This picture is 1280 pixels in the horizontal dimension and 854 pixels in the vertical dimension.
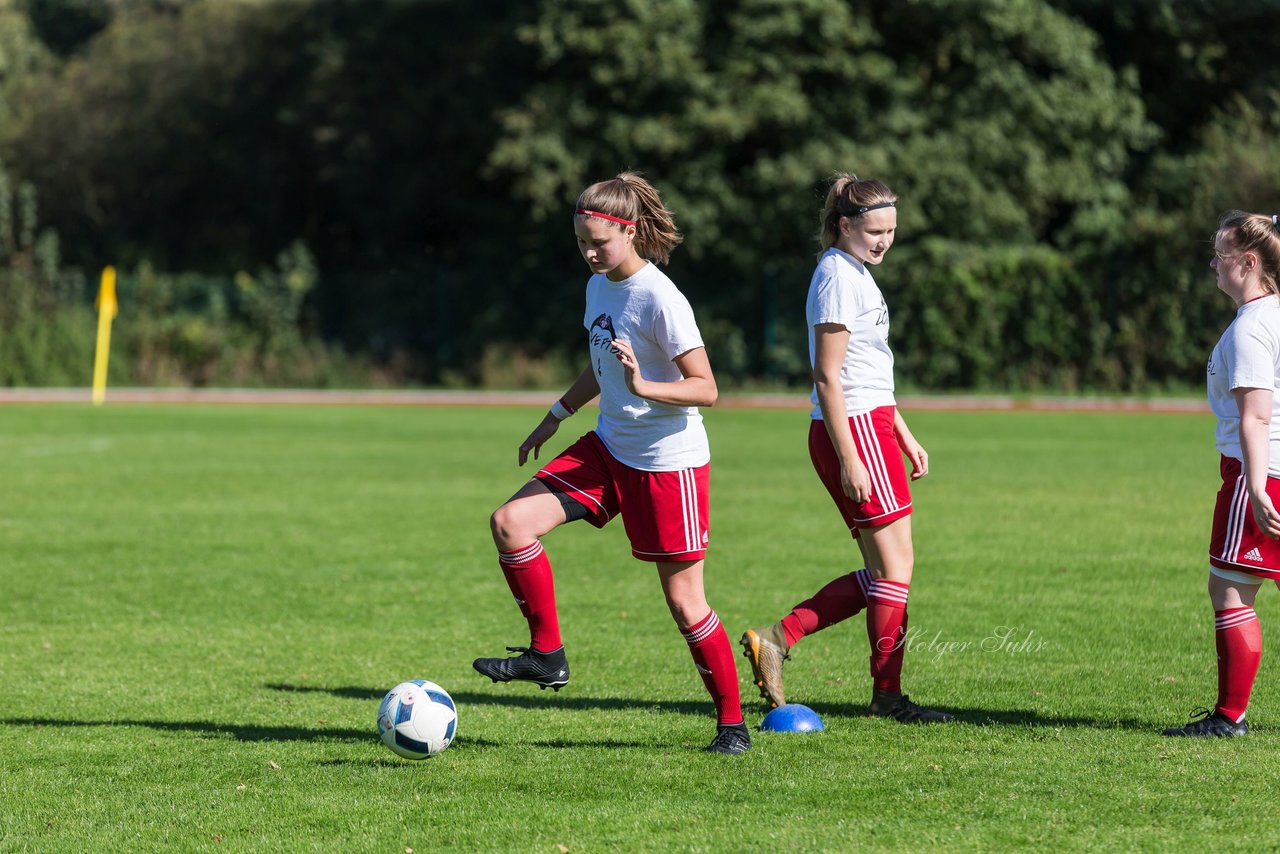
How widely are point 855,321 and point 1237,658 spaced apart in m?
1.84

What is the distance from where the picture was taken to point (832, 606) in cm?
639

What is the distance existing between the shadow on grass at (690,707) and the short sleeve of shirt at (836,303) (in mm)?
1604

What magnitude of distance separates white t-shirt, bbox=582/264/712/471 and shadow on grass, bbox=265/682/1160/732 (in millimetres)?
1296

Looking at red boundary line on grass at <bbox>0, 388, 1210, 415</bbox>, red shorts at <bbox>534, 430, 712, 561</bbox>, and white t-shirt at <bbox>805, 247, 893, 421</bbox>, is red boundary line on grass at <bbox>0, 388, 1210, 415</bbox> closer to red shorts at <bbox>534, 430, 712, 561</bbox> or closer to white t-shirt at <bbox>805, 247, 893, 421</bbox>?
white t-shirt at <bbox>805, 247, 893, 421</bbox>

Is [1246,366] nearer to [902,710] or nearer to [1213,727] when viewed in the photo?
[1213,727]

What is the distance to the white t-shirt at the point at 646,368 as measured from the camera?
530 cm

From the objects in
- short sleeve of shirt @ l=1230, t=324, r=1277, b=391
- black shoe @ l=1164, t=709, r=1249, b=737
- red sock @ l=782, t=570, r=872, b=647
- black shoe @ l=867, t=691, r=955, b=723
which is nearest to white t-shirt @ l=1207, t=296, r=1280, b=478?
short sleeve of shirt @ l=1230, t=324, r=1277, b=391

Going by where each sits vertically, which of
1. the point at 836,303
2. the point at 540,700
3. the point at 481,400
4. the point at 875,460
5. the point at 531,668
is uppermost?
the point at 836,303

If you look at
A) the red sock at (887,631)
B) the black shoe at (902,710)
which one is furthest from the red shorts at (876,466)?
the black shoe at (902,710)

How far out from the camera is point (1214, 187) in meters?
30.5

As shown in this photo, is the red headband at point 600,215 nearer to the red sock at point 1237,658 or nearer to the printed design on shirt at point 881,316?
the printed design on shirt at point 881,316

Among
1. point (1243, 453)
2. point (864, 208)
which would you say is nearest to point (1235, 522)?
point (1243, 453)

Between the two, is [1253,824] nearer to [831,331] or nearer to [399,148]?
[831,331]

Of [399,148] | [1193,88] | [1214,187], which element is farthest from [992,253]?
[399,148]
